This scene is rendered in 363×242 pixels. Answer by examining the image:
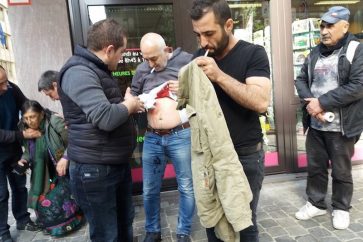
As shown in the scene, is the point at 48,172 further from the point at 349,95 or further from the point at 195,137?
the point at 349,95

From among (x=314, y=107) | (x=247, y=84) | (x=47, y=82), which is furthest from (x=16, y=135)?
(x=314, y=107)

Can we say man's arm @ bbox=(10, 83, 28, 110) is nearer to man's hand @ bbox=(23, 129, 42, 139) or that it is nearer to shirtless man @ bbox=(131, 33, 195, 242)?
man's hand @ bbox=(23, 129, 42, 139)

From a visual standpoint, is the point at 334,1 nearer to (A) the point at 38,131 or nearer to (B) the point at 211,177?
(B) the point at 211,177

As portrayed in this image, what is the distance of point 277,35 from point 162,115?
2295 mm

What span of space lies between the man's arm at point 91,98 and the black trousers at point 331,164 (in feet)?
7.22

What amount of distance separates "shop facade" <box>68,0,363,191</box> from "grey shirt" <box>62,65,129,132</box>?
2030 millimetres

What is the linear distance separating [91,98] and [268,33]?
3195 millimetres

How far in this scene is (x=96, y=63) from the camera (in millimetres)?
2082

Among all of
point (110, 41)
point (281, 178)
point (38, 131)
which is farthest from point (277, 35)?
point (38, 131)

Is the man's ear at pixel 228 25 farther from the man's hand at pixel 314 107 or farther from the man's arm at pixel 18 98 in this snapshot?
the man's arm at pixel 18 98

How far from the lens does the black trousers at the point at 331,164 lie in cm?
314

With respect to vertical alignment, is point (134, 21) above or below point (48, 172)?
above

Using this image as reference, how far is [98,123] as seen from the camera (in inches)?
77.2

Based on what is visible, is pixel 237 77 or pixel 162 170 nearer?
pixel 237 77
